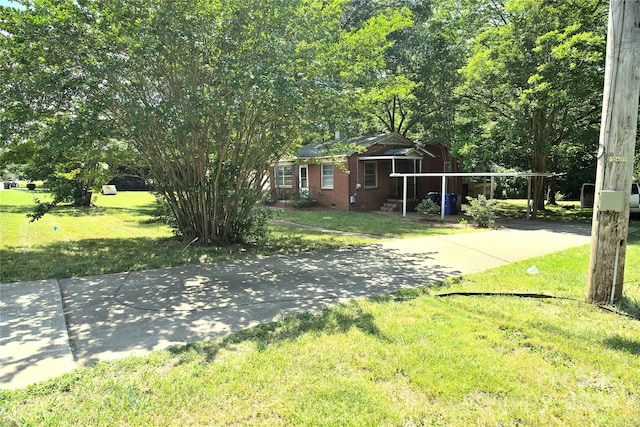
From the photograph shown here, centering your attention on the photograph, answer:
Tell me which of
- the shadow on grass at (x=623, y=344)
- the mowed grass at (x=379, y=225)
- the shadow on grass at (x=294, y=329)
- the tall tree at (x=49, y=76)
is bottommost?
the mowed grass at (x=379, y=225)

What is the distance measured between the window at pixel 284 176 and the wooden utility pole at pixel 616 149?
60.6ft

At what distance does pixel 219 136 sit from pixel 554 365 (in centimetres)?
690

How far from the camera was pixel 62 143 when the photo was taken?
21.2 feet

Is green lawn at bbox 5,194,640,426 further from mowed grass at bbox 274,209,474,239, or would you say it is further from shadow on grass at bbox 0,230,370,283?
mowed grass at bbox 274,209,474,239

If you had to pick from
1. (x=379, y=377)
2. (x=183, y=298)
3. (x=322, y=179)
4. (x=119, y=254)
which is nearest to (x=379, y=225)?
(x=322, y=179)

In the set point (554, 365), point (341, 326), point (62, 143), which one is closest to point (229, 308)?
point (341, 326)

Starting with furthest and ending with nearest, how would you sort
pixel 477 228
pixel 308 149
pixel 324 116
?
1. pixel 308 149
2. pixel 477 228
3. pixel 324 116

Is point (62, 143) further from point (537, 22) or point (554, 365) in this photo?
point (537, 22)

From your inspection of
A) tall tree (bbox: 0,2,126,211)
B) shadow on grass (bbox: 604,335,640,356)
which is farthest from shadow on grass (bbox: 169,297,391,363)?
tall tree (bbox: 0,2,126,211)

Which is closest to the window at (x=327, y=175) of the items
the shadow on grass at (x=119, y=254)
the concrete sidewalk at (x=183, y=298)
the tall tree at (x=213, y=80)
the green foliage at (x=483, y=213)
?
the green foliage at (x=483, y=213)

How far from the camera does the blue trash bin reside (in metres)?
17.2

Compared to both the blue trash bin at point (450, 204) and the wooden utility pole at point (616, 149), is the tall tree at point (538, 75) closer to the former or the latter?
the blue trash bin at point (450, 204)

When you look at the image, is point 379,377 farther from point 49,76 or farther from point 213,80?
point 49,76

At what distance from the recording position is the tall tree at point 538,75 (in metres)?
12.8
